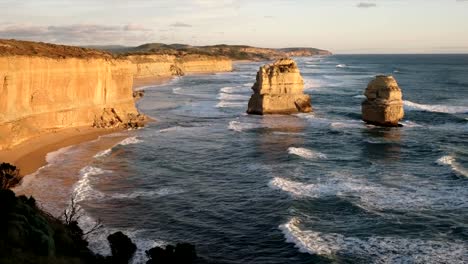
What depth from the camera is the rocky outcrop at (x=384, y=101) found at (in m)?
43.1

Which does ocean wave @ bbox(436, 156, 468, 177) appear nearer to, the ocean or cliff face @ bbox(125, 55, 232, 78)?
the ocean

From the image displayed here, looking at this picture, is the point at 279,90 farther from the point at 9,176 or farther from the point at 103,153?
the point at 9,176

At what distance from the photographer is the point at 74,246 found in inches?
596

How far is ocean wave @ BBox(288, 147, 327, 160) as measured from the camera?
1328 inches

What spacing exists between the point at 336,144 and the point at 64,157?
1810 cm

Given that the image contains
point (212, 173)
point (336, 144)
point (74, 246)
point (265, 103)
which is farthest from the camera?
point (265, 103)

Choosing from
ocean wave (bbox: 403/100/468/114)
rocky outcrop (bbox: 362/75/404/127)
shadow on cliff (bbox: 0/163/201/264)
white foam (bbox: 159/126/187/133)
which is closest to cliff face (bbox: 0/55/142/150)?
white foam (bbox: 159/126/187/133)

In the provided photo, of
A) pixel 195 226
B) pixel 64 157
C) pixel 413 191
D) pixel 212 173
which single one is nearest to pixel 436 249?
pixel 413 191

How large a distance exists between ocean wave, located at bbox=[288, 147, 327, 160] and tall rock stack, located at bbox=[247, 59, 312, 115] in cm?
1681

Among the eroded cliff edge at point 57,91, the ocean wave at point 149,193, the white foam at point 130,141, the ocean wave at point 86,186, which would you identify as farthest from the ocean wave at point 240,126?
the ocean wave at point 149,193

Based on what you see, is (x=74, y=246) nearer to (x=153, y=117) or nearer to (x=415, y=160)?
(x=415, y=160)

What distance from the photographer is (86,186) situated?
1051 inches

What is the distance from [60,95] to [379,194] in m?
25.4

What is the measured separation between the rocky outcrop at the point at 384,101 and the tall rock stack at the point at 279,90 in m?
9.35
